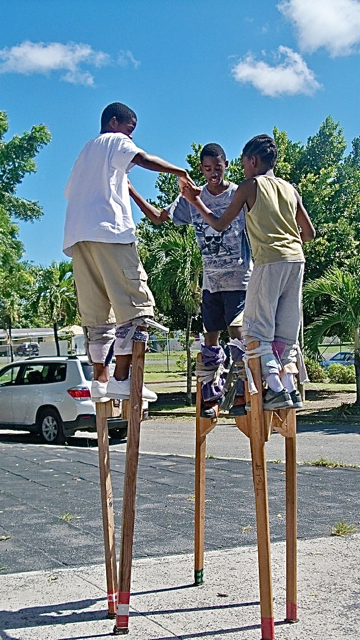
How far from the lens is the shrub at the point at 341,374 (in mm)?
29609

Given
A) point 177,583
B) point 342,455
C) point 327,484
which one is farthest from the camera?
point 342,455

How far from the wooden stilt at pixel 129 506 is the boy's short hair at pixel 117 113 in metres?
1.22

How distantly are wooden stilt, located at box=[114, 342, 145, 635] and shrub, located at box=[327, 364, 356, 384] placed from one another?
26487mm

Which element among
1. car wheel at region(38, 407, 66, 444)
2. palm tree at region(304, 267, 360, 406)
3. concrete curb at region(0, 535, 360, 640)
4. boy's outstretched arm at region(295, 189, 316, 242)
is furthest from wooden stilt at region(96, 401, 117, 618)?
palm tree at region(304, 267, 360, 406)

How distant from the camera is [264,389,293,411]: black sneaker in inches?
147

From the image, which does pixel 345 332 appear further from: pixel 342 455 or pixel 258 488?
pixel 258 488

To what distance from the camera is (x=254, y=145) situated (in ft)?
13.1

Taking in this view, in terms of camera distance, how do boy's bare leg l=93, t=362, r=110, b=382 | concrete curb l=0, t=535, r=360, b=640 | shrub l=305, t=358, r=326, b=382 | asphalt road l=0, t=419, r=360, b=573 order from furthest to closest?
shrub l=305, t=358, r=326, b=382
asphalt road l=0, t=419, r=360, b=573
boy's bare leg l=93, t=362, r=110, b=382
concrete curb l=0, t=535, r=360, b=640

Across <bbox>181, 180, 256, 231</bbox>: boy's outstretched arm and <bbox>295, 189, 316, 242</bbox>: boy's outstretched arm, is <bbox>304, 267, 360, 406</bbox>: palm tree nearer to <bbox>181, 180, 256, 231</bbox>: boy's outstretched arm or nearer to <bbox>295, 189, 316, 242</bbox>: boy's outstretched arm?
<bbox>295, 189, 316, 242</bbox>: boy's outstretched arm

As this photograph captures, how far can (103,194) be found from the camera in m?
3.91

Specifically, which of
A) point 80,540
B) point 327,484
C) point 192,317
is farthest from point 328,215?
point 80,540

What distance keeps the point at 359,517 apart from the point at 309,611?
84.4 inches

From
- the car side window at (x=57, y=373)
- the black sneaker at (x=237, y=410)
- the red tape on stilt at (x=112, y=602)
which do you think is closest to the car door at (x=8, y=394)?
the car side window at (x=57, y=373)

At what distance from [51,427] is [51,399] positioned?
56 cm
